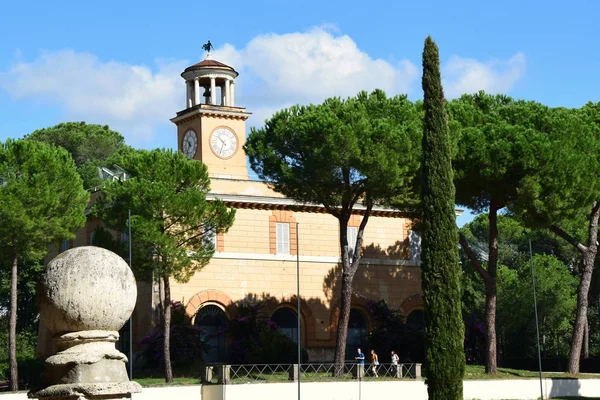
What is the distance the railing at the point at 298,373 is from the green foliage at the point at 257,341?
1.24 meters

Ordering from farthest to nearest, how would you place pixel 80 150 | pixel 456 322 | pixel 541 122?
pixel 80 150 < pixel 541 122 < pixel 456 322

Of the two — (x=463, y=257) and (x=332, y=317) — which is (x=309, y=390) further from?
(x=463, y=257)

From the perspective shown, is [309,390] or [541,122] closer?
[309,390]

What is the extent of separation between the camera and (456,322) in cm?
2602

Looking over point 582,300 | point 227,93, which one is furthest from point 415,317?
point 227,93

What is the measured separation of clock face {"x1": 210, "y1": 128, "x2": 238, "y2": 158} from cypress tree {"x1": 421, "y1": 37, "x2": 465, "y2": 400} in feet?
57.4

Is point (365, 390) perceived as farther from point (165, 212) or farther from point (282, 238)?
point (282, 238)

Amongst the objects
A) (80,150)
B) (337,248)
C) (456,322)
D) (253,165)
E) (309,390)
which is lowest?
(309,390)

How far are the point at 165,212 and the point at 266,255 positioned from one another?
7.17 meters

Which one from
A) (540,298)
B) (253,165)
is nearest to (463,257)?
(540,298)

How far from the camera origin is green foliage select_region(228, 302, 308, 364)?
37.1 metres

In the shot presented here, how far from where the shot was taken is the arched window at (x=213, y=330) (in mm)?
39156

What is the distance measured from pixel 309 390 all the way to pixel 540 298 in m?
21.9

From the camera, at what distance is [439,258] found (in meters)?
26.6
